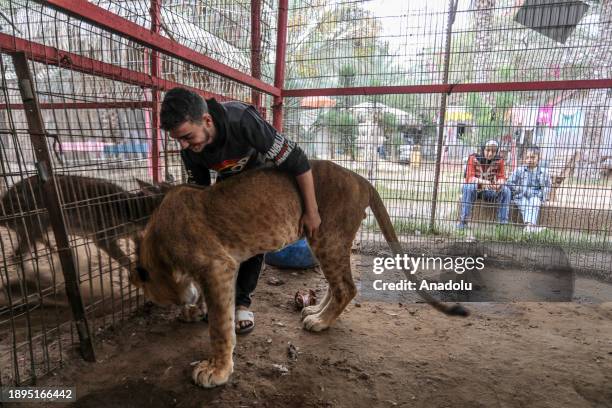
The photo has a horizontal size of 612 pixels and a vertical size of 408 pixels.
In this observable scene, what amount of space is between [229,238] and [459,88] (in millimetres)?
3469

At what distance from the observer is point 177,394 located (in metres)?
2.32

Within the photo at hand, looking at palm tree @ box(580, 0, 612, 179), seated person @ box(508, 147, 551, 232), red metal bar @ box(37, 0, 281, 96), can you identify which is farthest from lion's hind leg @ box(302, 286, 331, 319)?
palm tree @ box(580, 0, 612, 179)

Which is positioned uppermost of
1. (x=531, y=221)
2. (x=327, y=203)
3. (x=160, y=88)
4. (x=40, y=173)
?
(x=160, y=88)

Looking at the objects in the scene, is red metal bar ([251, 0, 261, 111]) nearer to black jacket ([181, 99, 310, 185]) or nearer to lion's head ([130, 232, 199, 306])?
black jacket ([181, 99, 310, 185])

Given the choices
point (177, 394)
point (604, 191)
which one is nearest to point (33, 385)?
point (177, 394)

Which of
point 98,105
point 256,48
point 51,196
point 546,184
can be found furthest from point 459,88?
point 51,196

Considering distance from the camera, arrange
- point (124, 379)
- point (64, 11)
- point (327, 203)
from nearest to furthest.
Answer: point (64, 11)
point (124, 379)
point (327, 203)

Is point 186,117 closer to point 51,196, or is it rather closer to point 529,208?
point 51,196

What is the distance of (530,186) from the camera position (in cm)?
485

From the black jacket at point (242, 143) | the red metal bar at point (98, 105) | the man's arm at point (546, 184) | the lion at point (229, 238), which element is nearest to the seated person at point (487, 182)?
the man's arm at point (546, 184)

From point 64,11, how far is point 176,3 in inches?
102

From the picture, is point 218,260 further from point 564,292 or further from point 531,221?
point 531,221

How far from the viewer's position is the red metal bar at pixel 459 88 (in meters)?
4.19

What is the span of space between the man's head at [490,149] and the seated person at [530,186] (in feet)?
1.15
